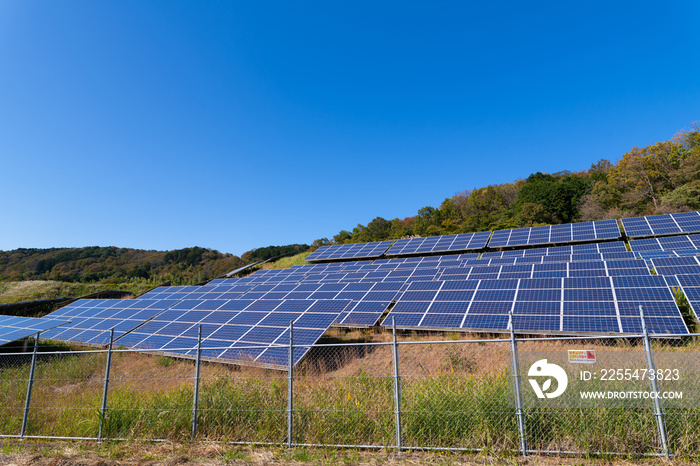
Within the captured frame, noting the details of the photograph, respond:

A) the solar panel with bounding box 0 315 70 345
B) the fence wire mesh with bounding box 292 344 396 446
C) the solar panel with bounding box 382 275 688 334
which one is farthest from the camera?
the solar panel with bounding box 0 315 70 345

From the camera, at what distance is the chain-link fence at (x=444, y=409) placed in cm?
595

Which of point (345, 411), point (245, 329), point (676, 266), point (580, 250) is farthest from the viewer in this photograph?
point (580, 250)

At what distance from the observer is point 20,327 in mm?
17828

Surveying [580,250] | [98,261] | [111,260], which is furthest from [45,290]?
[580,250]

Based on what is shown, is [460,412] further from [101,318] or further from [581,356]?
[101,318]

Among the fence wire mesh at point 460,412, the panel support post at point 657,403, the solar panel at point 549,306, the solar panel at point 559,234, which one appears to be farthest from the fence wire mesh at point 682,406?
the solar panel at point 559,234

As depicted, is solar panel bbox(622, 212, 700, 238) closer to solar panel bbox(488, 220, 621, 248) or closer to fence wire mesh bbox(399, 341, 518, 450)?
solar panel bbox(488, 220, 621, 248)

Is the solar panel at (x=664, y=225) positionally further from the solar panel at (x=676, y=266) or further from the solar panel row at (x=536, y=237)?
the solar panel at (x=676, y=266)

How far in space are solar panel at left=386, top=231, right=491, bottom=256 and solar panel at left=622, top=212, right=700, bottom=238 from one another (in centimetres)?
1127

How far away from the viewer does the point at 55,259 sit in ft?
258

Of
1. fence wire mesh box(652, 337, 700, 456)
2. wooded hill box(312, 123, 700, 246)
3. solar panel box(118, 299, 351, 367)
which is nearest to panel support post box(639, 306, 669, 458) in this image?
fence wire mesh box(652, 337, 700, 456)

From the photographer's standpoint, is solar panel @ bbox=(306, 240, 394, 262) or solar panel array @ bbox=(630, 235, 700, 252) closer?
solar panel array @ bbox=(630, 235, 700, 252)

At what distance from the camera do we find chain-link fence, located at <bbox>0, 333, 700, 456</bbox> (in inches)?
234

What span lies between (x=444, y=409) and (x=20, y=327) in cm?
2225
